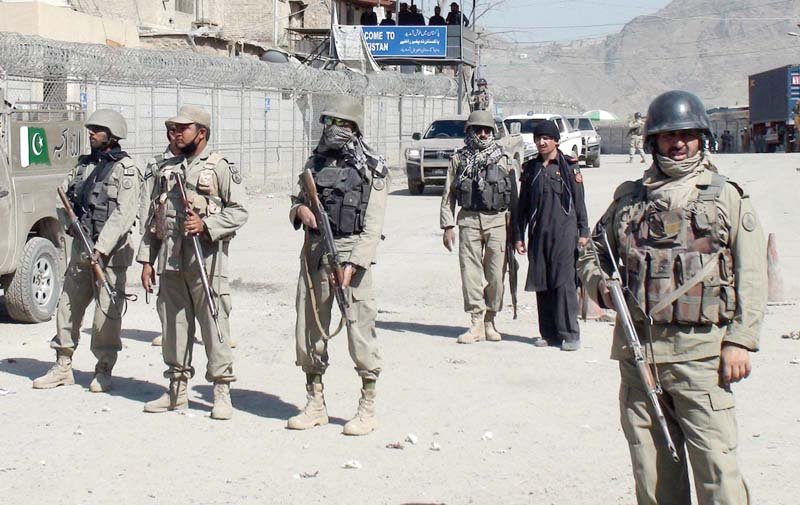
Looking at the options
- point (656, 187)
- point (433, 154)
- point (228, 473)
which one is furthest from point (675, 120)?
A: point (433, 154)

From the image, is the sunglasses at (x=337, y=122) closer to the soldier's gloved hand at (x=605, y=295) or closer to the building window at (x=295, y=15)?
the soldier's gloved hand at (x=605, y=295)

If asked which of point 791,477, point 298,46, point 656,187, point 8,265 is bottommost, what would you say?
point 791,477

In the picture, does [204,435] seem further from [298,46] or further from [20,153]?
[298,46]

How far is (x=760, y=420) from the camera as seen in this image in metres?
6.79

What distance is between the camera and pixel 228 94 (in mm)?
24344

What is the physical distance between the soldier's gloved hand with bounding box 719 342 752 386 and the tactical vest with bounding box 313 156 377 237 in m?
2.64

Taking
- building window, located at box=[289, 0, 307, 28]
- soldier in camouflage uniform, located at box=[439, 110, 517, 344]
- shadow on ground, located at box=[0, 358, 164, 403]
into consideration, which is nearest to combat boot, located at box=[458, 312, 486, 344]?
soldier in camouflage uniform, located at box=[439, 110, 517, 344]

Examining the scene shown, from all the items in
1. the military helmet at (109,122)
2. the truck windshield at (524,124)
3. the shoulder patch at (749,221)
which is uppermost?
the truck windshield at (524,124)

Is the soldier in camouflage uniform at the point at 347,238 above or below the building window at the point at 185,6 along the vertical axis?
below

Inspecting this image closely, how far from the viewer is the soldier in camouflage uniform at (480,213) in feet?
29.5

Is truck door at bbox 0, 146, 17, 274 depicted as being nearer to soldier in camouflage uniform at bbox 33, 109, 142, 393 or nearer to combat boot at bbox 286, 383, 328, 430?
soldier in camouflage uniform at bbox 33, 109, 142, 393

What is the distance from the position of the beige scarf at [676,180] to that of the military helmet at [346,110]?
2.31 metres

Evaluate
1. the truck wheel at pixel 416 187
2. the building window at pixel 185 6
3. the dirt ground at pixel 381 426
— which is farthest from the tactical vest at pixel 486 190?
the building window at pixel 185 6

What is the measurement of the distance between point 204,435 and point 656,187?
322 cm
